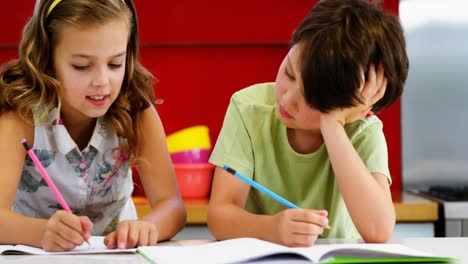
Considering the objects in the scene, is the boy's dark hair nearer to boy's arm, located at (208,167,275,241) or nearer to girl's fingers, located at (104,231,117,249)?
boy's arm, located at (208,167,275,241)

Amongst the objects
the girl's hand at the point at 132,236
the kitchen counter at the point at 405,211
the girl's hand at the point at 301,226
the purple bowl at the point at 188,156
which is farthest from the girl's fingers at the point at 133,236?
the purple bowl at the point at 188,156

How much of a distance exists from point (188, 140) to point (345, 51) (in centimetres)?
138

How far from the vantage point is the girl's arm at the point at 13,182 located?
4.09 ft

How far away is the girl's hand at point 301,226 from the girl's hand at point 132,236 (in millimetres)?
224

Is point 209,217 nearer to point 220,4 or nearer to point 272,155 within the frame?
point 272,155

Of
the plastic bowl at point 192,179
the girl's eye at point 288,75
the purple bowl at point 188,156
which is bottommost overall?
the plastic bowl at point 192,179

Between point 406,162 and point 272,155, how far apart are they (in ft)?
4.78

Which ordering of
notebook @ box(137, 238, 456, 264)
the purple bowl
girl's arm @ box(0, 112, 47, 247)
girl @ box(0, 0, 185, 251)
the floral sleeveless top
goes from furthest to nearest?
the purple bowl
the floral sleeveless top
girl @ box(0, 0, 185, 251)
girl's arm @ box(0, 112, 47, 247)
notebook @ box(137, 238, 456, 264)

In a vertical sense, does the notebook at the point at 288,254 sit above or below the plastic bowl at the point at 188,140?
below

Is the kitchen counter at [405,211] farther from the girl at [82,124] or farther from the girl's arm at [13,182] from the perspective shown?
the girl's arm at [13,182]

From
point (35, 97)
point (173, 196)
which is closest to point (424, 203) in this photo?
point (173, 196)

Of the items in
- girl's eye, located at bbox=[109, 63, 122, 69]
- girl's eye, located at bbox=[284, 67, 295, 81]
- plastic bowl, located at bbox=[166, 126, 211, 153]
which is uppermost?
girl's eye, located at bbox=[109, 63, 122, 69]

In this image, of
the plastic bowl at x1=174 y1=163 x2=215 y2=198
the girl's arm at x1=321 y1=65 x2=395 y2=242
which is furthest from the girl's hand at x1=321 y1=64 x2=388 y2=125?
the plastic bowl at x1=174 y1=163 x2=215 y2=198

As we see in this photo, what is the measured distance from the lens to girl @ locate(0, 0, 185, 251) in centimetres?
135
